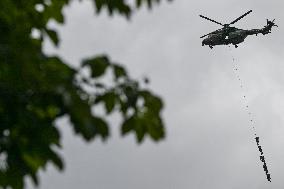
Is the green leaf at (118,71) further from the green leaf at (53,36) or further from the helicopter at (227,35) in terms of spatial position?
the helicopter at (227,35)

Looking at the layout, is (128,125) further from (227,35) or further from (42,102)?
(227,35)

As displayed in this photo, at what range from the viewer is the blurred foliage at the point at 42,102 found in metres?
3.50

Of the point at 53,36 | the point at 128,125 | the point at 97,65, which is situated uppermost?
the point at 53,36

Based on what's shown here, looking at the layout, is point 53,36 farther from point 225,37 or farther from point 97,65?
point 225,37

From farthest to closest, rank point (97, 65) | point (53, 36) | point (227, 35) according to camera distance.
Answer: point (227, 35)
point (53, 36)
point (97, 65)

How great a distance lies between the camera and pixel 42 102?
3.71m

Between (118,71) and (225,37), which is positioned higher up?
(225,37)

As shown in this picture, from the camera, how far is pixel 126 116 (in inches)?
162

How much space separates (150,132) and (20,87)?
0.93m

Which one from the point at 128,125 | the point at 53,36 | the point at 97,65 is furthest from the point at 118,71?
Result: the point at 53,36

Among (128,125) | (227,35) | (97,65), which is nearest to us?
(97,65)

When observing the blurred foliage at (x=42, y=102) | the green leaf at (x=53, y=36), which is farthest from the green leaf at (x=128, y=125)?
the green leaf at (x=53, y=36)

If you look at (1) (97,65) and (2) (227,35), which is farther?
(2) (227,35)

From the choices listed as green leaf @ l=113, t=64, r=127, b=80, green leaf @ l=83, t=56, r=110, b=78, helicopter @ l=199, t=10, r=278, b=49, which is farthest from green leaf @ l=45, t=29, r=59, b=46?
helicopter @ l=199, t=10, r=278, b=49
